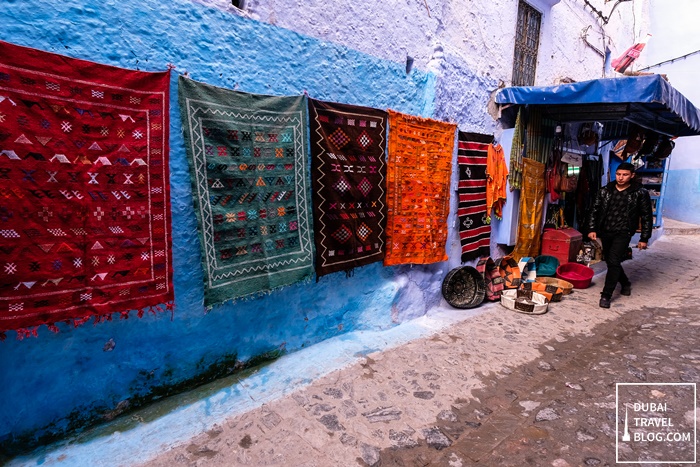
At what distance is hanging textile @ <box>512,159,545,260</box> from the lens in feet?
19.1

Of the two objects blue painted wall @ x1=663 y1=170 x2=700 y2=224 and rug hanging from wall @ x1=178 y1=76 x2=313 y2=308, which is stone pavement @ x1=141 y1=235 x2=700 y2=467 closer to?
rug hanging from wall @ x1=178 y1=76 x2=313 y2=308

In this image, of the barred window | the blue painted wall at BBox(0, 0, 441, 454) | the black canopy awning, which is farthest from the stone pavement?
the barred window

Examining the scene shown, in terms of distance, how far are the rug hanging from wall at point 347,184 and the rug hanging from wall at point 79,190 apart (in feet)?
4.17

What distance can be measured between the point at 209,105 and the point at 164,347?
1776 millimetres

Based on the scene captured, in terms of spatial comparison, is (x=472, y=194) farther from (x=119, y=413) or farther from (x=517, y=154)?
(x=119, y=413)

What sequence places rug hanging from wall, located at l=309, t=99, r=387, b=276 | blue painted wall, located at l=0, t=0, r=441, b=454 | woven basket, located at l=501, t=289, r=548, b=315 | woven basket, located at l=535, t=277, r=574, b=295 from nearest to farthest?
blue painted wall, located at l=0, t=0, r=441, b=454 < rug hanging from wall, located at l=309, t=99, r=387, b=276 < woven basket, located at l=501, t=289, r=548, b=315 < woven basket, located at l=535, t=277, r=574, b=295

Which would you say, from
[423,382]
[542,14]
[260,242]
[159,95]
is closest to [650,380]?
[423,382]

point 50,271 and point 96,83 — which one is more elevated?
point 96,83

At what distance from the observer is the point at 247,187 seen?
9.14 ft

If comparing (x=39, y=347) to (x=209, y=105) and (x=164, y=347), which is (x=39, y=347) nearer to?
(x=164, y=347)

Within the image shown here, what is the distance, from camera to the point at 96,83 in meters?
2.07

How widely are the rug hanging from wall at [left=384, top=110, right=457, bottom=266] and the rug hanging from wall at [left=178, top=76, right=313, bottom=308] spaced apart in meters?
1.15

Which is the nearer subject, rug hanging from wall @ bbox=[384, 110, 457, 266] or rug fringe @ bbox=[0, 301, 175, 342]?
rug fringe @ bbox=[0, 301, 175, 342]

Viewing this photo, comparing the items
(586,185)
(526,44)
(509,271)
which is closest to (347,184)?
(509,271)
